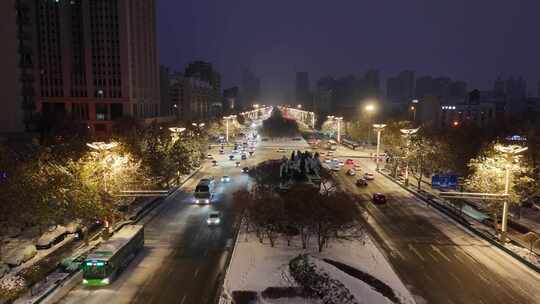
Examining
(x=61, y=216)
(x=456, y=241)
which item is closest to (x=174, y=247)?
(x=61, y=216)

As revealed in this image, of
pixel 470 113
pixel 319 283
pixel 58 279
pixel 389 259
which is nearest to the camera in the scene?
pixel 319 283

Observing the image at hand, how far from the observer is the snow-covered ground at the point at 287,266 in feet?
79.0

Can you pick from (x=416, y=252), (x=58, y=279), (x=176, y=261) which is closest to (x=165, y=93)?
(x=176, y=261)

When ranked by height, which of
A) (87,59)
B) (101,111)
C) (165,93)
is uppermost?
(87,59)

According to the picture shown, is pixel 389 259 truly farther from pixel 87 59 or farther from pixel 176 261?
pixel 87 59

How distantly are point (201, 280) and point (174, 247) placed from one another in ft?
23.1

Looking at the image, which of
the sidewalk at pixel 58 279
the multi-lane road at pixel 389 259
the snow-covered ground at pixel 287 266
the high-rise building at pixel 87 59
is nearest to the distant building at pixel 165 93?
the high-rise building at pixel 87 59

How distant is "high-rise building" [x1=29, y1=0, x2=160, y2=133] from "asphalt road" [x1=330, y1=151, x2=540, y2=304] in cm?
8632

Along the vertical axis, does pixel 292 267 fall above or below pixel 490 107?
below

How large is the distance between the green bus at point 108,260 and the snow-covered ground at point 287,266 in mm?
7765

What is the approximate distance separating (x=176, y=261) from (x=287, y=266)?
29.2 ft

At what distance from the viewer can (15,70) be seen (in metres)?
66.8

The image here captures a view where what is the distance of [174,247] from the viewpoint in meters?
32.6

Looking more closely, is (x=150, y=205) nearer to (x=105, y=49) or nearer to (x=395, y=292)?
(x=395, y=292)
